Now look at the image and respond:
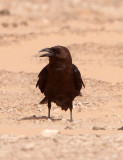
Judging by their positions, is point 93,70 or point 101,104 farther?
point 93,70

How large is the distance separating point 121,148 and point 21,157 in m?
1.34

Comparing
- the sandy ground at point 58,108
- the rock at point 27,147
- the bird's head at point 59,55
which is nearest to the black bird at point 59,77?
the bird's head at point 59,55

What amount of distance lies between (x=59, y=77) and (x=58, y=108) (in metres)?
3.02

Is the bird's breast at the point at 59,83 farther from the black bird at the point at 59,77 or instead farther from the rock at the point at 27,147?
the rock at the point at 27,147

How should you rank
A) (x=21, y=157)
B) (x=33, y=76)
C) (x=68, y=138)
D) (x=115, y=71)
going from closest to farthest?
(x=21, y=157), (x=68, y=138), (x=33, y=76), (x=115, y=71)

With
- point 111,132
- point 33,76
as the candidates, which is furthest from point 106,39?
point 111,132

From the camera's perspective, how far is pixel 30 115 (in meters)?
12.6

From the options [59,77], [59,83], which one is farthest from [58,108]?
[59,77]

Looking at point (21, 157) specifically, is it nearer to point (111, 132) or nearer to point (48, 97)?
point (111, 132)

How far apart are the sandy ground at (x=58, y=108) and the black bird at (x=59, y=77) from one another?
544mm

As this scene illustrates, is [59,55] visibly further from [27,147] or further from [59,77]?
[27,147]

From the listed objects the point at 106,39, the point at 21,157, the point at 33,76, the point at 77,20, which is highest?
the point at 77,20

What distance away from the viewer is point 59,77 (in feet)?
34.0

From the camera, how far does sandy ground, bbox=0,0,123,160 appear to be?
6.92m
